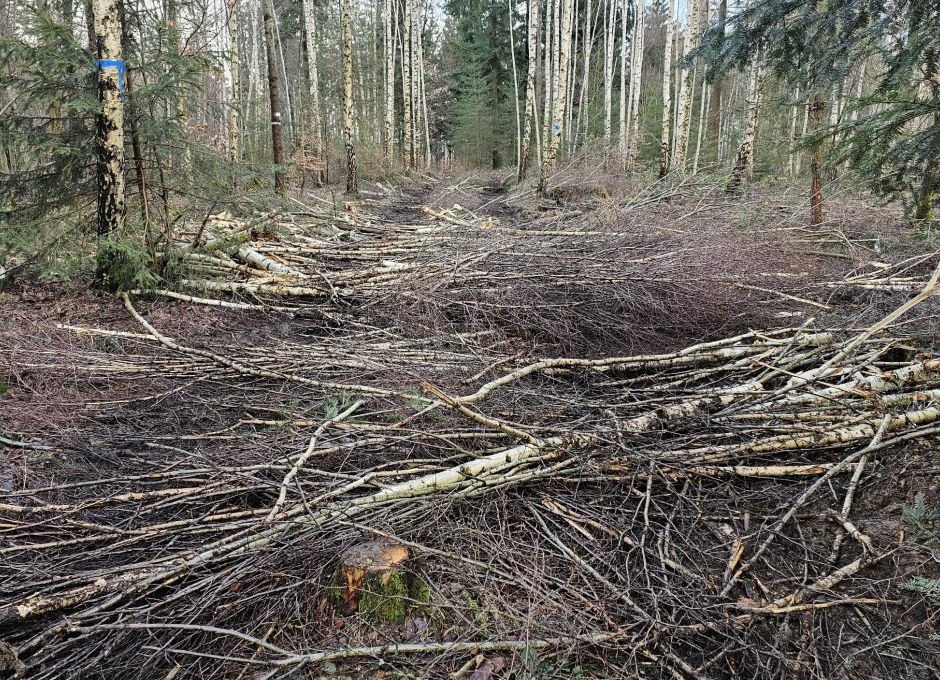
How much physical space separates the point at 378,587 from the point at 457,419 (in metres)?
1.20

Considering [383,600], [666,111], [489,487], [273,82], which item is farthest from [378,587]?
[666,111]

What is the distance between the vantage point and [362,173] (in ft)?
55.4

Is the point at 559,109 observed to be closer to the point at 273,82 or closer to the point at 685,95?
the point at 685,95

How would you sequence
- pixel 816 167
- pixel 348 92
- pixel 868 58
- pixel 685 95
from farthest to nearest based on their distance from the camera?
pixel 685 95 → pixel 348 92 → pixel 816 167 → pixel 868 58

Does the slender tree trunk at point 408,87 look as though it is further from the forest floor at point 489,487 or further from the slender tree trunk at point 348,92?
the forest floor at point 489,487

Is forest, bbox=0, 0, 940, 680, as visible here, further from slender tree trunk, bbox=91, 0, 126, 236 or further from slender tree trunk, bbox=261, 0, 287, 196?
slender tree trunk, bbox=261, 0, 287, 196

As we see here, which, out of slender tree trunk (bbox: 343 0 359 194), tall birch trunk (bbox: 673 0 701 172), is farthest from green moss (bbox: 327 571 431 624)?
tall birch trunk (bbox: 673 0 701 172)

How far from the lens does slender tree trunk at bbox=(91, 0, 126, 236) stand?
16.3 feet

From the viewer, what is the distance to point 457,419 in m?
3.09

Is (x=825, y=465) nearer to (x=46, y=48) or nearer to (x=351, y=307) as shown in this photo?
(x=351, y=307)

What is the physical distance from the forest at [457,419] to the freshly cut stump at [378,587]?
13mm

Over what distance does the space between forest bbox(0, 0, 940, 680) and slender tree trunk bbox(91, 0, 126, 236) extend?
1.1 inches

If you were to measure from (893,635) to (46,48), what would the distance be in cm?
738

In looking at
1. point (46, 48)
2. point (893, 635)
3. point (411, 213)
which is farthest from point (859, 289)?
point (411, 213)
